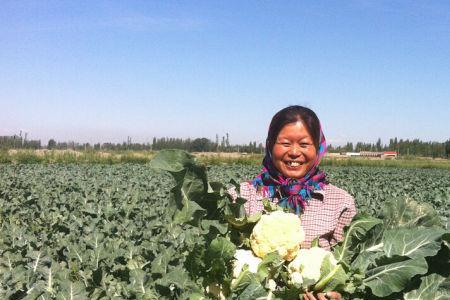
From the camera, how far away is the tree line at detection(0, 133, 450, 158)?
52.9 m

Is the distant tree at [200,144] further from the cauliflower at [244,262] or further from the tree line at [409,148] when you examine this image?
the cauliflower at [244,262]

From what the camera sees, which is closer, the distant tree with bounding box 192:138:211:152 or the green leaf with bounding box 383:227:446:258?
the green leaf with bounding box 383:227:446:258

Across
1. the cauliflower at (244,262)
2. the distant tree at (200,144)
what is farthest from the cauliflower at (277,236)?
the distant tree at (200,144)

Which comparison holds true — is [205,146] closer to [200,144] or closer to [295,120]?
[200,144]

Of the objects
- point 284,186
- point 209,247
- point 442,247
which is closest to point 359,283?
point 442,247

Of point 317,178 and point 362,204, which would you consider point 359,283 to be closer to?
point 317,178

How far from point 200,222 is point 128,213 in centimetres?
562

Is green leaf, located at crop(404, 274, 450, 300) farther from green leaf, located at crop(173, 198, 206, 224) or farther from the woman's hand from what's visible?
green leaf, located at crop(173, 198, 206, 224)

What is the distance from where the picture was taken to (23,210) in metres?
8.51

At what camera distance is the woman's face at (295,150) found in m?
2.86

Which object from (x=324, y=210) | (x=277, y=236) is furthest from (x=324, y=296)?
(x=324, y=210)

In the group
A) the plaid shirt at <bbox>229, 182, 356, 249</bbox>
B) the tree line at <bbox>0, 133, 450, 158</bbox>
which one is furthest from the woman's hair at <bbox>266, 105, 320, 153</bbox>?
the tree line at <bbox>0, 133, 450, 158</bbox>

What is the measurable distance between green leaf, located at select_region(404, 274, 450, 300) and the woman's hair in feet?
3.36

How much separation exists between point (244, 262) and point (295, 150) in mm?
995
